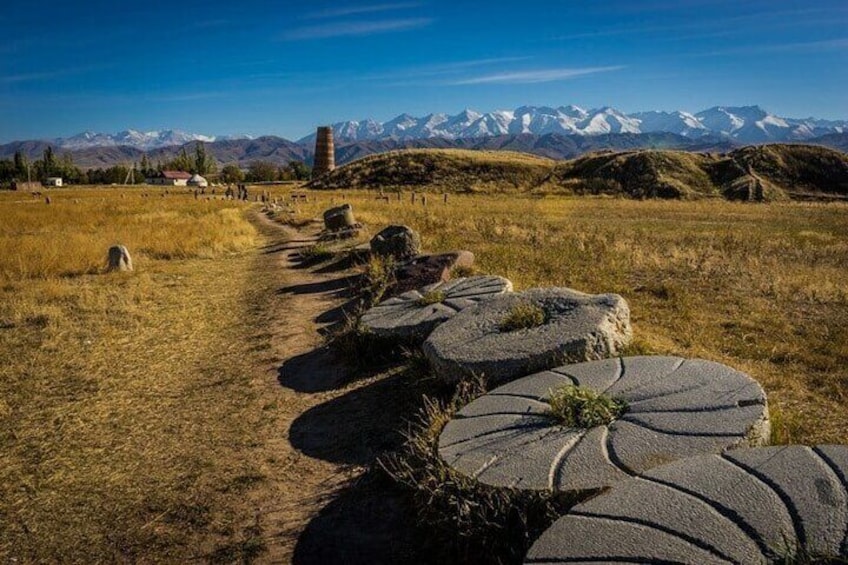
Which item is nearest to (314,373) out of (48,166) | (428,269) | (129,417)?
(129,417)

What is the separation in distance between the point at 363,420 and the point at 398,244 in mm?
6868

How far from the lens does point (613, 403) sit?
3.79 metres

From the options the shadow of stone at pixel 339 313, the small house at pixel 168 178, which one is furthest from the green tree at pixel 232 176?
the shadow of stone at pixel 339 313

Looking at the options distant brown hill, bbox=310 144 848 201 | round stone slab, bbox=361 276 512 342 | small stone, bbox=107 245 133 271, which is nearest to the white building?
distant brown hill, bbox=310 144 848 201

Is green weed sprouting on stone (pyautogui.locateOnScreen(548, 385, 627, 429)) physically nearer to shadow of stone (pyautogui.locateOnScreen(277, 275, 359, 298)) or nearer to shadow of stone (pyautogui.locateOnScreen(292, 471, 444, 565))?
shadow of stone (pyautogui.locateOnScreen(292, 471, 444, 565))

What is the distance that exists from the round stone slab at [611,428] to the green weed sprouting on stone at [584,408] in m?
0.06

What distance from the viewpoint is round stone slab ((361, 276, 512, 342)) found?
6684 millimetres

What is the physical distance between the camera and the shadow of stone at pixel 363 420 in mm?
4727

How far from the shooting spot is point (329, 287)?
438 inches

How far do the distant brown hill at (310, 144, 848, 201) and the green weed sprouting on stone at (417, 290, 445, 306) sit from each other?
44637mm

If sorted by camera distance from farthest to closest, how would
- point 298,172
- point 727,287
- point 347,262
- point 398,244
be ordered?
1. point 298,172
2. point 347,262
3. point 398,244
4. point 727,287

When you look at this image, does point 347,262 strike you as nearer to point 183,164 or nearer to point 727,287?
point 727,287

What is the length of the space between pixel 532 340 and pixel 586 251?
8.87 metres

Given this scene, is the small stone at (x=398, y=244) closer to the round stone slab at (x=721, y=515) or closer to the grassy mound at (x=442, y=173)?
the round stone slab at (x=721, y=515)
